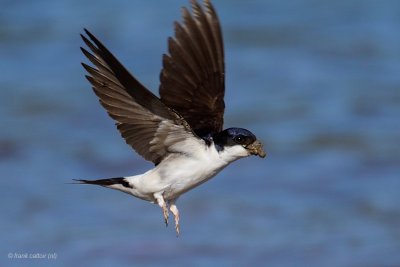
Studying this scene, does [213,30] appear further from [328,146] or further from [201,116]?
[328,146]

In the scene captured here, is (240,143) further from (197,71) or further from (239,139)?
(197,71)

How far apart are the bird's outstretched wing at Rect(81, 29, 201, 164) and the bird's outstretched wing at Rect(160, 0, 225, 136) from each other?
0.83 feet

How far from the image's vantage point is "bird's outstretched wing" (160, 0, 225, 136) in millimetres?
5418

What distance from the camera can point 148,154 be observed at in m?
5.63

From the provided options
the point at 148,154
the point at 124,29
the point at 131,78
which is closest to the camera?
the point at 131,78

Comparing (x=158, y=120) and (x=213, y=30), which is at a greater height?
(x=213, y=30)

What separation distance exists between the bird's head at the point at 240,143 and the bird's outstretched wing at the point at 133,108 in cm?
11

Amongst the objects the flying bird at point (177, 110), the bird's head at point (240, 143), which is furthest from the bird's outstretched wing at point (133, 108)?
the bird's head at point (240, 143)

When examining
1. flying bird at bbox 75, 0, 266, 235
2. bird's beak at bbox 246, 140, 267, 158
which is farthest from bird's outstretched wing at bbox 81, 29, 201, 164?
bird's beak at bbox 246, 140, 267, 158

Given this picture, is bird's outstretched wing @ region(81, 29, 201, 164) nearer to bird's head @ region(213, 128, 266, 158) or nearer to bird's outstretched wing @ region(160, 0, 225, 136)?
bird's head @ region(213, 128, 266, 158)

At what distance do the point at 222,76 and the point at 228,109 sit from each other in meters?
6.56

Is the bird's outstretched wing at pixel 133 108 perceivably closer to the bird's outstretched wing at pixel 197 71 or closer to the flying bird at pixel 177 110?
the flying bird at pixel 177 110

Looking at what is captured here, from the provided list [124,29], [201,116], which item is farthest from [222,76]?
[124,29]

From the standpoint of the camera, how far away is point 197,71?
562cm
